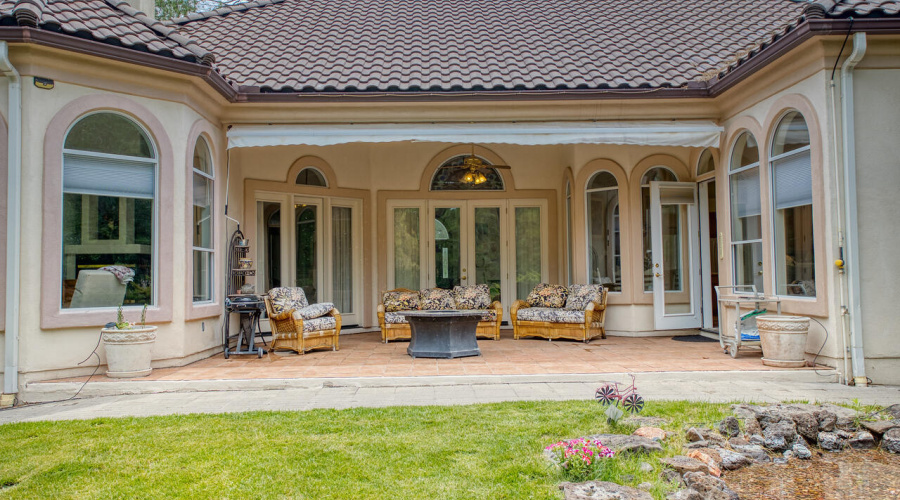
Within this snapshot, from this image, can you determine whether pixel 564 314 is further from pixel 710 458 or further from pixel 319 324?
pixel 710 458

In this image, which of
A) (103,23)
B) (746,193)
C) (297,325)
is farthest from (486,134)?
(103,23)

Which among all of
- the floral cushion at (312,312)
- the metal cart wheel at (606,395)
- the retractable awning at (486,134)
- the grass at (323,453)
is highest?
the retractable awning at (486,134)

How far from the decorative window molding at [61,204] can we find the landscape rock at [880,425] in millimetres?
6847

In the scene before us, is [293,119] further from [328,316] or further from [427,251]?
[427,251]

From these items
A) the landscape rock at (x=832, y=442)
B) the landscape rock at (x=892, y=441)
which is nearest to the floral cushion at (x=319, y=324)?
the landscape rock at (x=832, y=442)

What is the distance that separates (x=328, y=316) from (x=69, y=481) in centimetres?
532

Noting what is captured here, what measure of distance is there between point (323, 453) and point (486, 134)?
5.48 m

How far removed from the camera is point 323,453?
163 inches

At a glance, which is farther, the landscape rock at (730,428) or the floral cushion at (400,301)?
the floral cushion at (400,301)

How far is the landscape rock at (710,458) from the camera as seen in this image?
3.65 meters

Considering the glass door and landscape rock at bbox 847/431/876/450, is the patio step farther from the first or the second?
the glass door

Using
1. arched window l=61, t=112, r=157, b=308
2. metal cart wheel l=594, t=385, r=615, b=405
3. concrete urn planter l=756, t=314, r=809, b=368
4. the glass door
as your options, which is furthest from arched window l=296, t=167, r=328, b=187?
metal cart wheel l=594, t=385, r=615, b=405

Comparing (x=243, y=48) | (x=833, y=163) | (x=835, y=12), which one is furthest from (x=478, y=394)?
(x=243, y=48)

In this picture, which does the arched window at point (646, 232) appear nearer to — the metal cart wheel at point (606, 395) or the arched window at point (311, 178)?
the arched window at point (311, 178)
